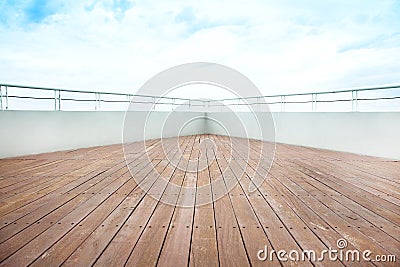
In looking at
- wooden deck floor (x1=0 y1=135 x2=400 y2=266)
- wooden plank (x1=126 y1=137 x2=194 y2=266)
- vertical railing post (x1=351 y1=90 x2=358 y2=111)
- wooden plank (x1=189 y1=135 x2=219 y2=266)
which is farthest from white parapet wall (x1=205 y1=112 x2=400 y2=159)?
wooden plank (x1=126 y1=137 x2=194 y2=266)

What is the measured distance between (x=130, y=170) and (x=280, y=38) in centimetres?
488

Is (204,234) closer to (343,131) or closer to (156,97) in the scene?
(156,97)

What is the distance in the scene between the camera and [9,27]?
14.7ft

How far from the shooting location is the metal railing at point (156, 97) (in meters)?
3.87

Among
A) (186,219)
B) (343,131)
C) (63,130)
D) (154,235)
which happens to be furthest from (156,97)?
(154,235)

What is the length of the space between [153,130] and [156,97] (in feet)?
6.78

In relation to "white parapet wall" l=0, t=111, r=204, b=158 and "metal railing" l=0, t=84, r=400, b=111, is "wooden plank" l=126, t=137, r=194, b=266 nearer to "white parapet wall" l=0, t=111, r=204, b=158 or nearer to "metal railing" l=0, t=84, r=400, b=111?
"metal railing" l=0, t=84, r=400, b=111

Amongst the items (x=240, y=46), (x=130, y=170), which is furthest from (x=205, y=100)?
(x=130, y=170)

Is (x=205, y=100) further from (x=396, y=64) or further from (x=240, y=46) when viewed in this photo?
(x=396, y=64)

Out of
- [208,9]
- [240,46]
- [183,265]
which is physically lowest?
[183,265]

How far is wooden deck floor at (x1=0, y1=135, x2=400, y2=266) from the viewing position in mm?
1088

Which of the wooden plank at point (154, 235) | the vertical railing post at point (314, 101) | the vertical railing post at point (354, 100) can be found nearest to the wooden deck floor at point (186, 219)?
the wooden plank at point (154, 235)

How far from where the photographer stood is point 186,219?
150 centimetres

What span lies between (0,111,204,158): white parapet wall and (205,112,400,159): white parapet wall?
10.0 ft
